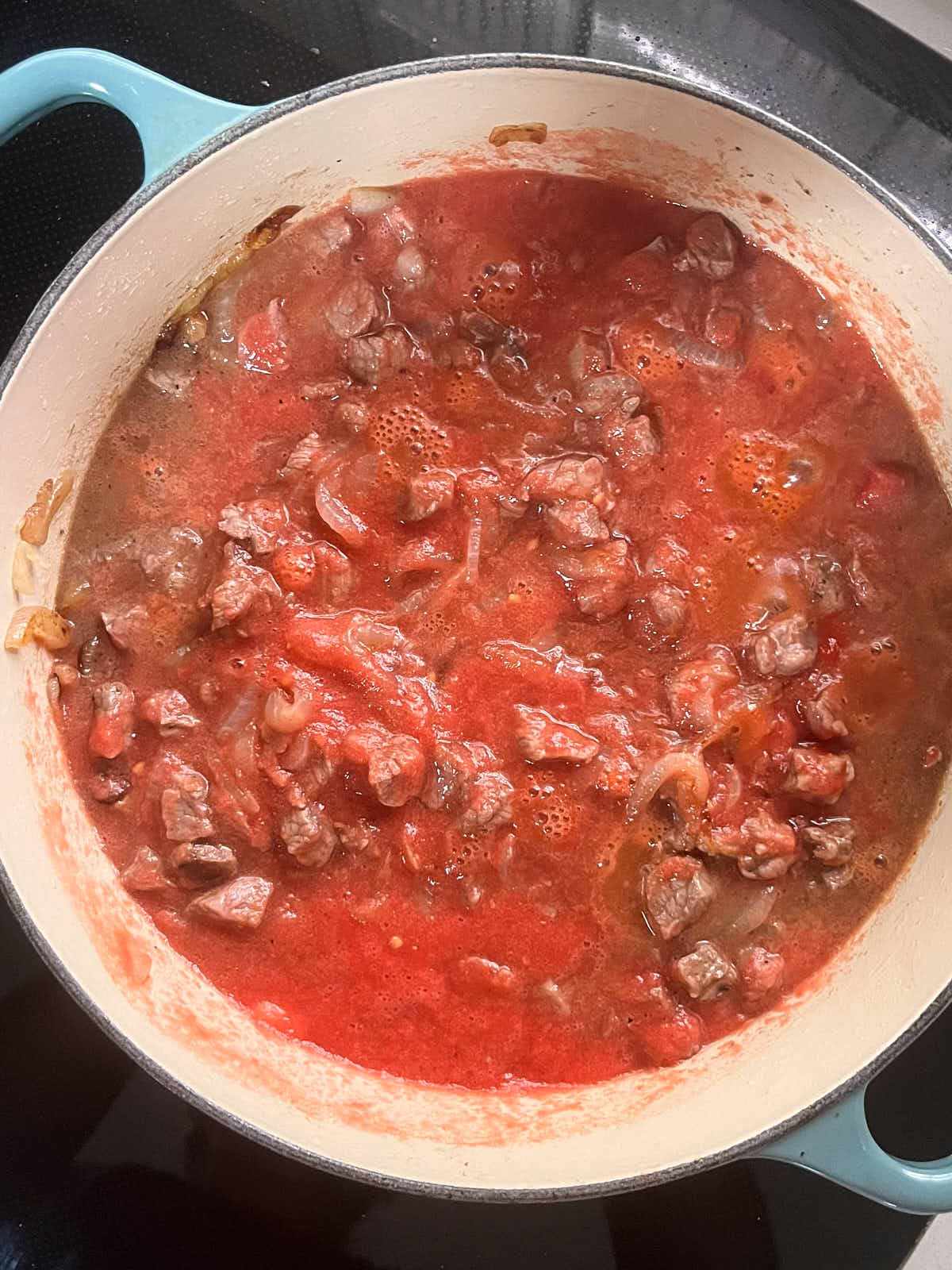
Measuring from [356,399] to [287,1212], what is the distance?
1804 mm

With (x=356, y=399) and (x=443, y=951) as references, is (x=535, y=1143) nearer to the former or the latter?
(x=443, y=951)

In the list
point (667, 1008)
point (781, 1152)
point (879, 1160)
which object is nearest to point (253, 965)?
point (667, 1008)

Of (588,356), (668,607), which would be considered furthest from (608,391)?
(668,607)

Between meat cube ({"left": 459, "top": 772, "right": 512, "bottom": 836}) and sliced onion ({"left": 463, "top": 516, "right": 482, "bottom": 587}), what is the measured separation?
1.41ft

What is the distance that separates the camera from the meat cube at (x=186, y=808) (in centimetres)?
242

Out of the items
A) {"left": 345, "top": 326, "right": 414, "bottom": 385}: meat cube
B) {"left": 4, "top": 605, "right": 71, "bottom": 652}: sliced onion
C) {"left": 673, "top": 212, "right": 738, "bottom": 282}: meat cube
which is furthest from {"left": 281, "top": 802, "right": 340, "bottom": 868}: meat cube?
{"left": 673, "top": 212, "right": 738, "bottom": 282}: meat cube

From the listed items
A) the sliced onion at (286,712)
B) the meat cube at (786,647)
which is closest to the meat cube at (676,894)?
the meat cube at (786,647)

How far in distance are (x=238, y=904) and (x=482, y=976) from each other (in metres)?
0.54

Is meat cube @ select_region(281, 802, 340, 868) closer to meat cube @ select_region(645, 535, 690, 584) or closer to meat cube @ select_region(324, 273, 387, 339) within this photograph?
meat cube @ select_region(645, 535, 690, 584)

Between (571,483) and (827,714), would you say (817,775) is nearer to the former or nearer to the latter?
(827,714)

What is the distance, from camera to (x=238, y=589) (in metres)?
2.39

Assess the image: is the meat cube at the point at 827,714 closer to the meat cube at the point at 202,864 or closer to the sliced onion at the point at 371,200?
the meat cube at the point at 202,864

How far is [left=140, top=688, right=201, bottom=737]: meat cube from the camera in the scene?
7.98 feet

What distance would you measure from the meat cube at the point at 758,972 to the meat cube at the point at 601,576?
802 mm
